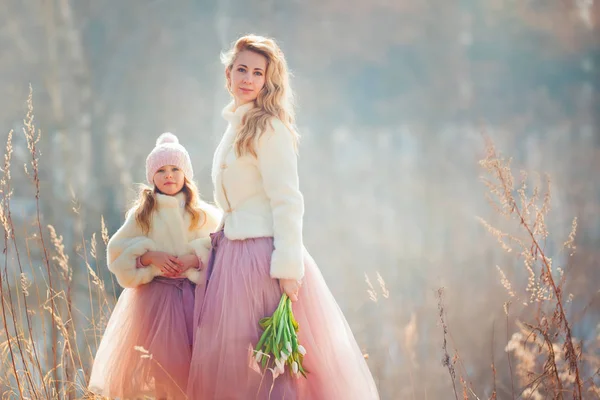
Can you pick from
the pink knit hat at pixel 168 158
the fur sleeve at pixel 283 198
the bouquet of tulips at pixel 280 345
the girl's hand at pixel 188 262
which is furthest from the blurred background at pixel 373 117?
the bouquet of tulips at pixel 280 345

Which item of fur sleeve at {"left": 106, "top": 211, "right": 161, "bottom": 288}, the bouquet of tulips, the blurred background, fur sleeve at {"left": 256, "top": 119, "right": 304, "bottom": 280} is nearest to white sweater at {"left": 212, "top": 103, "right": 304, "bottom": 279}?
fur sleeve at {"left": 256, "top": 119, "right": 304, "bottom": 280}

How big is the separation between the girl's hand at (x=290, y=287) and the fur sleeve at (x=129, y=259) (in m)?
0.46

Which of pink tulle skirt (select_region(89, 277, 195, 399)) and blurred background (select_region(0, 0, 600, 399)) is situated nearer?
pink tulle skirt (select_region(89, 277, 195, 399))

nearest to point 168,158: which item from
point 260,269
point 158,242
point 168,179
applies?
point 168,179

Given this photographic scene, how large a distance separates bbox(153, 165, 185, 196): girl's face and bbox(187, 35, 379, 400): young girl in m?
0.15

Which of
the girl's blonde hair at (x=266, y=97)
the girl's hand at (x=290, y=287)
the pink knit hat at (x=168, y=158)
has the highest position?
the girl's blonde hair at (x=266, y=97)

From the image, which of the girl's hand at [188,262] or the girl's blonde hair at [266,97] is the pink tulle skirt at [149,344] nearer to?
the girl's hand at [188,262]

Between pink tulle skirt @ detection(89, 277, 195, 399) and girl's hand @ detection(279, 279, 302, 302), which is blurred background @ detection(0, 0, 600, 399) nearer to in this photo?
pink tulle skirt @ detection(89, 277, 195, 399)

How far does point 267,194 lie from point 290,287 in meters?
0.30

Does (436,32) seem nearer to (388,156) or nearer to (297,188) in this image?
(388,156)

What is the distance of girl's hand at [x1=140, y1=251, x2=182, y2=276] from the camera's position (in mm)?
2357

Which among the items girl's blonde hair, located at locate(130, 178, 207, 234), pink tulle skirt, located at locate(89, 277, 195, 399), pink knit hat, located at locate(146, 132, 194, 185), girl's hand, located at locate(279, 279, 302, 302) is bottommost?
pink tulle skirt, located at locate(89, 277, 195, 399)

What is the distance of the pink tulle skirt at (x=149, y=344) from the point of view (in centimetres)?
230

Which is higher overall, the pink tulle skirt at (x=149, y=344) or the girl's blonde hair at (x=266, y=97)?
the girl's blonde hair at (x=266, y=97)
